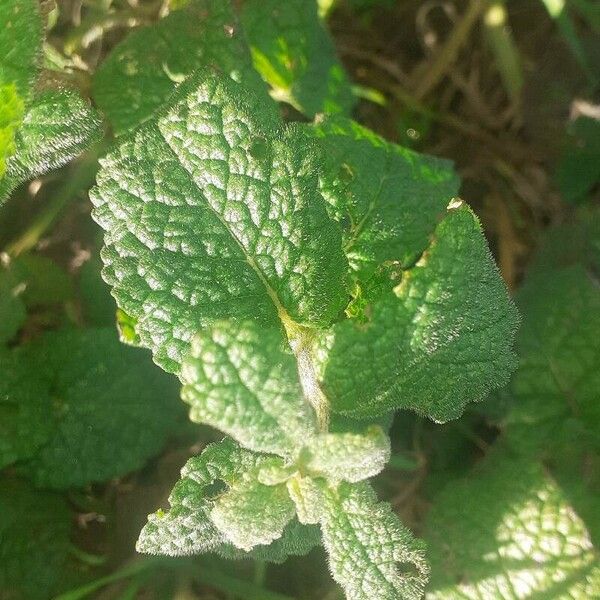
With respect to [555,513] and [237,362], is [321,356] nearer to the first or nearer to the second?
[237,362]

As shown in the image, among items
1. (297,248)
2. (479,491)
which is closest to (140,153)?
(297,248)

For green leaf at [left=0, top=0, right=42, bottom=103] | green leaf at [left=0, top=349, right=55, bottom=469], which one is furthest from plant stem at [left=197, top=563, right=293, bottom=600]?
green leaf at [left=0, top=0, right=42, bottom=103]

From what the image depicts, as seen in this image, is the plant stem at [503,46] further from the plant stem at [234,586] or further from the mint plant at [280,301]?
the plant stem at [234,586]

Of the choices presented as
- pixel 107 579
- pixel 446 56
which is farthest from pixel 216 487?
pixel 446 56

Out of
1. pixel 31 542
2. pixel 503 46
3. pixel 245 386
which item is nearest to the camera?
pixel 245 386

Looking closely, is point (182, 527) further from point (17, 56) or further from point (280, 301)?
point (17, 56)
